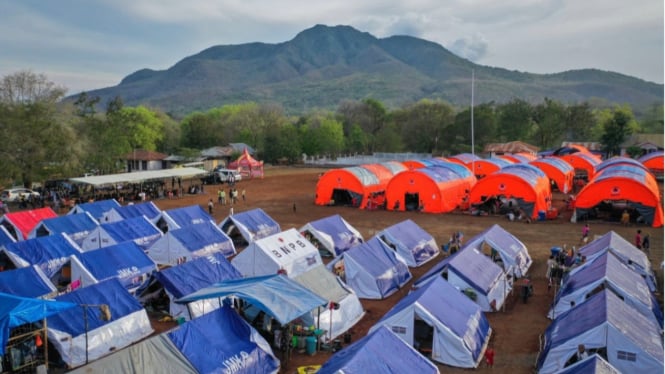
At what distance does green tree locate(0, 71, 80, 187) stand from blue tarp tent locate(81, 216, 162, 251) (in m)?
18.8

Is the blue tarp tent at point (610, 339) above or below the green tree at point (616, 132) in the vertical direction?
below

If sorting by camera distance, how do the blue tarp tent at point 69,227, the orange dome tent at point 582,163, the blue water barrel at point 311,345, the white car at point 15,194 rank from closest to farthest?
1. the blue water barrel at point 311,345
2. the blue tarp tent at point 69,227
3. the white car at point 15,194
4. the orange dome tent at point 582,163

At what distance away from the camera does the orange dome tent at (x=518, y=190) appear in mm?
28469

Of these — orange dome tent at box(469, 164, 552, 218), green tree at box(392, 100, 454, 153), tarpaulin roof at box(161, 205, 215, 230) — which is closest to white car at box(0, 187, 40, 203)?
tarpaulin roof at box(161, 205, 215, 230)

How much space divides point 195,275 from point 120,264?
3.32 m

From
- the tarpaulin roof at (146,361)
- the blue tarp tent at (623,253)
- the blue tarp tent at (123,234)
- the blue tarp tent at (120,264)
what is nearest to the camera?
the tarpaulin roof at (146,361)

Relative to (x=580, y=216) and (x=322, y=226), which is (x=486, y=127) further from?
(x=322, y=226)

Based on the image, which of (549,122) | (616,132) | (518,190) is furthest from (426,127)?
(518,190)

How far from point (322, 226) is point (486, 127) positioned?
53.9m

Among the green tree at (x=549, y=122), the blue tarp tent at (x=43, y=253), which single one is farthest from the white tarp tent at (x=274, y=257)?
the green tree at (x=549, y=122)

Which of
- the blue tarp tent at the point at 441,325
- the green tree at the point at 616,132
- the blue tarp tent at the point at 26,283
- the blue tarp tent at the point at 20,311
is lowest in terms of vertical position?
the blue tarp tent at the point at 441,325

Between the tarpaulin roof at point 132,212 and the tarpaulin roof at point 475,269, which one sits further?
the tarpaulin roof at point 132,212

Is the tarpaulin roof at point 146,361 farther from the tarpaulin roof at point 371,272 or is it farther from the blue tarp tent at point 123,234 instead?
the blue tarp tent at point 123,234

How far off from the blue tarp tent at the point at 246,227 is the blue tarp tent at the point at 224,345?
11.1m
